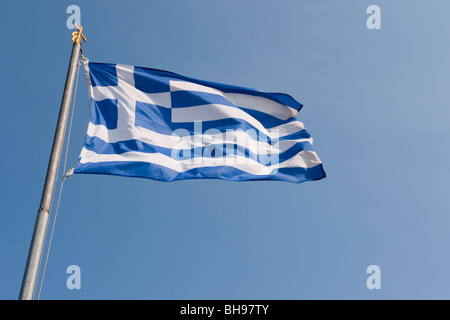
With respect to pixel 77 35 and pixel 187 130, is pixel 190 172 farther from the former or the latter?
pixel 77 35

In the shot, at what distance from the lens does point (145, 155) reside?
40.3 ft

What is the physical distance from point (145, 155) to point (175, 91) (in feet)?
7.35

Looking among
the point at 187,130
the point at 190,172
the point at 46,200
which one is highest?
the point at 187,130

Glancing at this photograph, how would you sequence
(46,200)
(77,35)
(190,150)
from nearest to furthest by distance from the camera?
(46,200) → (77,35) → (190,150)

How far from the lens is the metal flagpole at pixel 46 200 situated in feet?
29.2

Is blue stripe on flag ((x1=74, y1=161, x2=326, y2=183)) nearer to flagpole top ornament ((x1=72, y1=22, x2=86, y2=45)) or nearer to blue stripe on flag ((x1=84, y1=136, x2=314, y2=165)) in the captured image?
blue stripe on flag ((x1=84, y1=136, x2=314, y2=165))

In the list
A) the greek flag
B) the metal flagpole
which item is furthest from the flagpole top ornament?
the greek flag

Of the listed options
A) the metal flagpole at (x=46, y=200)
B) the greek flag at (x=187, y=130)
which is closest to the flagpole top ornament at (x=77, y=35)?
the metal flagpole at (x=46, y=200)

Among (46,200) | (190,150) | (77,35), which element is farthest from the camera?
(190,150)

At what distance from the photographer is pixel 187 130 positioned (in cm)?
1330

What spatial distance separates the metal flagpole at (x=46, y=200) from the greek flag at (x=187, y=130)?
3.45ft

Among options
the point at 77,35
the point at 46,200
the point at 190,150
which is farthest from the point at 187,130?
the point at 46,200

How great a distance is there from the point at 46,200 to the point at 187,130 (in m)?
4.44

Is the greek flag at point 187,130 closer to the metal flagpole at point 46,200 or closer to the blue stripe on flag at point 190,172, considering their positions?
the blue stripe on flag at point 190,172
